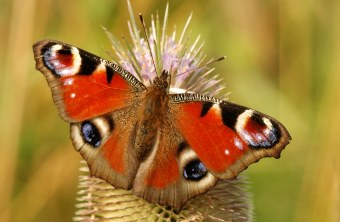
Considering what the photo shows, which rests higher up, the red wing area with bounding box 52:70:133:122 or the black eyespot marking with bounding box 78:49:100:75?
the black eyespot marking with bounding box 78:49:100:75

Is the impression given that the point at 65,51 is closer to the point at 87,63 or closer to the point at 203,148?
the point at 87,63

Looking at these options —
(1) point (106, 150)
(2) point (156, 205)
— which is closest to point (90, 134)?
(1) point (106, 150)

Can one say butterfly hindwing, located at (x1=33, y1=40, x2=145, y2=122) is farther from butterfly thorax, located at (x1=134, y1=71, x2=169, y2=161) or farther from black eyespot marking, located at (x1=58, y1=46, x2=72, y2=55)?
butterfly thorax, located at (x1=134, y1=71, x2=169, y2=161)

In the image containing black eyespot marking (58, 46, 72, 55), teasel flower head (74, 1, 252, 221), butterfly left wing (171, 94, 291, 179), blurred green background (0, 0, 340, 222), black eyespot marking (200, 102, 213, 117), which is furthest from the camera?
blurred green background (0, 0, 340, 222)

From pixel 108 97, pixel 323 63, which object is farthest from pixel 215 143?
pixel 323 63

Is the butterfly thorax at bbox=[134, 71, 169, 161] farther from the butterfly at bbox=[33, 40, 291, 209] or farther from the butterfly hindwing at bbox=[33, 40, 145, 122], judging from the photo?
the butterfly hindwing at bbox=[33, 40, 145, 122]

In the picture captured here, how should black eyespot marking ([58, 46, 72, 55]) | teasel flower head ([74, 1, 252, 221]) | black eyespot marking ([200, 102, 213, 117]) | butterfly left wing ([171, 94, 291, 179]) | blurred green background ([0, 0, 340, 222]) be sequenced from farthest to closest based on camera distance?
blurred green background ([0, 0, 340, 222]) → teasel flower head ([74, 1, 252, 221]) → black eyespot marking ([58, 46, 72, 55]) → black eyespot marking ([200, 102, 213, 117]) → butterfly left wing ([171, 94, 291, 179])

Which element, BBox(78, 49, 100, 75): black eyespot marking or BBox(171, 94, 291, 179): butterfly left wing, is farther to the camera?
BBox(78, 49, 100, 75): black eyespot marking

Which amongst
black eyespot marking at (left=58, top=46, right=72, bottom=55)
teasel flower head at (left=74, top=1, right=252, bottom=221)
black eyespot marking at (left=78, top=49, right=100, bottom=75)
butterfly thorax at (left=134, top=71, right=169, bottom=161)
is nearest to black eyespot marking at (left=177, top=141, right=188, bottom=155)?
butterfly thorax at (left=134, top=71, right=169, bottom=161)
